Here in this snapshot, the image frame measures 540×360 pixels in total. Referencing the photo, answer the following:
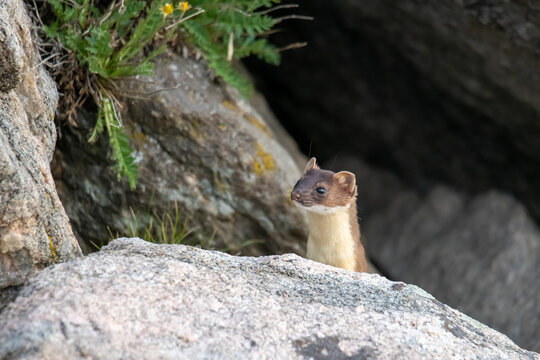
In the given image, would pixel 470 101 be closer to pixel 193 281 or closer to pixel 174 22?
pixel 174 22

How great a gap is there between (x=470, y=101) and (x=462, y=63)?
0.66 metres

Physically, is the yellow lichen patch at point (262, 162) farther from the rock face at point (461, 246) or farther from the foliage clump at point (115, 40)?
the rock face at point (461, 246)

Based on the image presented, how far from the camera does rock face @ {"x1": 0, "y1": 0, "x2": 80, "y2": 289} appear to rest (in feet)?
10.1

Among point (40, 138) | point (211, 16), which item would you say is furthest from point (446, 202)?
point (40, 138)

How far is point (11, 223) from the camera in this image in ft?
10.1

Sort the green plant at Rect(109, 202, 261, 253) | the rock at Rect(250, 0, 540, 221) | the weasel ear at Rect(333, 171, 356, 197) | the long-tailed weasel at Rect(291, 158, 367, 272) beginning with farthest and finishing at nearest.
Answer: the rock at Rect(250, 0, 540, 221) < the weasel ear at Rect(333, 171, 356, 197) < the long-tailed weasel at Rect(291, 158, 367, 272) < the green plant at Rect(109, 202, 261, 253)

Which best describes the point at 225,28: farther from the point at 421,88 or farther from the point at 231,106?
the point at 421,88

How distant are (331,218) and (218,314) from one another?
2.68 m

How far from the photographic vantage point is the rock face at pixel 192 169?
5152 millimetres

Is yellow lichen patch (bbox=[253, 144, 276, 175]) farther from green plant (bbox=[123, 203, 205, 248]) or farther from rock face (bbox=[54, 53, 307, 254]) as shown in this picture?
green plant (bbox=[123, 203, 205, 248])

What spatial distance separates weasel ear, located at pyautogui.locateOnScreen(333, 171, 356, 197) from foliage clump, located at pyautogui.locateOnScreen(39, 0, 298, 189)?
131 centimetres

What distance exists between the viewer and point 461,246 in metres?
8.09

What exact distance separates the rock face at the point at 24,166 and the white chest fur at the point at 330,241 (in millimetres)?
2287

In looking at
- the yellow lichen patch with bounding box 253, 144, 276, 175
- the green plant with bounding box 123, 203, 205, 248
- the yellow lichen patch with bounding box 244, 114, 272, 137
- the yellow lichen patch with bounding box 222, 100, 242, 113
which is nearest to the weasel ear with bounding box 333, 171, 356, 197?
the yellow lichen patch with bounding box 253, 144, 276, 175
